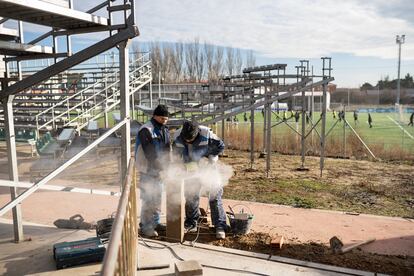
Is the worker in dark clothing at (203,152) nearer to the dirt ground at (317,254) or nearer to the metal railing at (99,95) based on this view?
the dirt ground at (317,254)

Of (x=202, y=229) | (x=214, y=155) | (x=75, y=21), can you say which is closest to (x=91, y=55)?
(x=75, y=21)

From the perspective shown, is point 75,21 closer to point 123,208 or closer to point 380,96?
point 123,208

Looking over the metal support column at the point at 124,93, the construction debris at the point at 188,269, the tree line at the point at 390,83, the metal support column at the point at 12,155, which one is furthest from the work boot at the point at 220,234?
the tree line at the point at 390,83

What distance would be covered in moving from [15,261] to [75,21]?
10.3ft

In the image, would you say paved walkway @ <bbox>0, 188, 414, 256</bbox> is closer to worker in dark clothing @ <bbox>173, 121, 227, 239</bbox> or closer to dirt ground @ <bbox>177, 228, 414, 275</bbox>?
dirt ground @ <bbox>177, 228, 414, 275</bbox>

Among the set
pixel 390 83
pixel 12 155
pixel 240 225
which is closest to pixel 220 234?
pixel 240 225

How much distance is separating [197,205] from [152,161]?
3.75 ft

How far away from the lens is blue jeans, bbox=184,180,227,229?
5.97 metres

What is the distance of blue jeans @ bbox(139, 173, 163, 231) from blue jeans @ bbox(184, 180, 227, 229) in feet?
1.71

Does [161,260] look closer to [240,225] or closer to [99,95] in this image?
[240,225]

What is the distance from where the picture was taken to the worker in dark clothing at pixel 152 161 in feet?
19.0

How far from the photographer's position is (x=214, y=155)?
5969mm

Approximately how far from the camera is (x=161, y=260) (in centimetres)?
490

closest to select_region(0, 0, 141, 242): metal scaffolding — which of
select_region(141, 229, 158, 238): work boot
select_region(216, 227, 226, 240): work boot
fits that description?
select_region(141, 229, 158, 238): work boot
